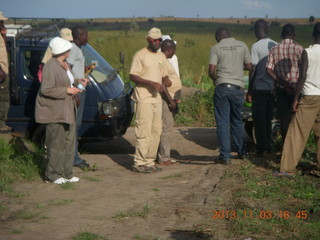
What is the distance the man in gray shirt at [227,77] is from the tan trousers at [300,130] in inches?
41.2

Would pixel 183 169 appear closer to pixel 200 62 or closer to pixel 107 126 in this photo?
pixel 107 126

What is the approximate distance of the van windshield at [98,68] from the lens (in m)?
9.72

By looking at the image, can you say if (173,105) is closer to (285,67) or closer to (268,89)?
(268,89)

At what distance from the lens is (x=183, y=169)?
8.62 m

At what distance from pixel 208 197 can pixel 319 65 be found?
2.24 m

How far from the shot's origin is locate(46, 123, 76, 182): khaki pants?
743 centimetres

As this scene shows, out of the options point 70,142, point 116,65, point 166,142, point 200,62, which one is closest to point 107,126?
point 166,142

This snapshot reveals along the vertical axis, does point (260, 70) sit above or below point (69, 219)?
above

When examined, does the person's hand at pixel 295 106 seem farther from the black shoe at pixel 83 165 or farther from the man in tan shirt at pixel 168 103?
the black shoe at pixel 83 165

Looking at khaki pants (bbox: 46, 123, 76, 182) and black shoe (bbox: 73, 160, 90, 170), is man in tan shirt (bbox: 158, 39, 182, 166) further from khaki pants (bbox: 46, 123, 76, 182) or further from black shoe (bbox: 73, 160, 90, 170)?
khaki pants (bbox: 46, 123, 76, 182)

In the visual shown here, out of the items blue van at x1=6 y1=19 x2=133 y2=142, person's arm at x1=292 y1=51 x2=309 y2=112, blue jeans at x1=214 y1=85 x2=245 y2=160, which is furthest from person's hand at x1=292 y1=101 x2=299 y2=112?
blue van at x1=6 y1=19 x2=133 y2=142

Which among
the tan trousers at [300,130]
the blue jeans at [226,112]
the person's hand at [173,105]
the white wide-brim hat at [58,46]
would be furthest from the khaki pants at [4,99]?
the tan trousers at [300,130]

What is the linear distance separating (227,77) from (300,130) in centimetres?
136

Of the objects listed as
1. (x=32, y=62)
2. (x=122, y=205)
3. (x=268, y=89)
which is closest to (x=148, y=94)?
(x=268, y=89)
